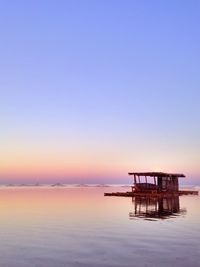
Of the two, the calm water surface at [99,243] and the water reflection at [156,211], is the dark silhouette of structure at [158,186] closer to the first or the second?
the water reflection at [156,211]

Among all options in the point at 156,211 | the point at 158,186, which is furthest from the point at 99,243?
the point at 158,186

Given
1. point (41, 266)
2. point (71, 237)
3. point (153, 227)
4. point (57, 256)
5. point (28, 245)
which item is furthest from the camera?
point (153, 227)

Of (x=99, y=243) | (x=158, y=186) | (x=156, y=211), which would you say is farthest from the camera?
(x=158, y=186)

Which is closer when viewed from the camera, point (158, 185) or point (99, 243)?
point (99, 243)

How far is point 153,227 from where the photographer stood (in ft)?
A: 106

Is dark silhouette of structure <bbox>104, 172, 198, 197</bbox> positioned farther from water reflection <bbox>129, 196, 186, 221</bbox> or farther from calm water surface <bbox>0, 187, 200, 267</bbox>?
calm water surface <bbox>0, 187, 200, 267</bbox>

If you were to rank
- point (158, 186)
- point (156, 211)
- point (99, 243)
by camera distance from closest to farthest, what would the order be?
point (99, 243)
point (156, 211)
point (158, 186)

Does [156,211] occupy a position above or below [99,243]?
above

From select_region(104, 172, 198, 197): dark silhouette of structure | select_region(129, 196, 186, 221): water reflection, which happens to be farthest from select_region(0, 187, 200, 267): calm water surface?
select_region(104, 172, 198, 197): dark silhouette of structure

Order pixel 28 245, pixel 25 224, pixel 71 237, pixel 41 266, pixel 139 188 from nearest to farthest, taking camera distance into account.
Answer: pixel 41 266 → pixel 28 245 → pixel 71 237 → pixel 25 224 → pixel 139 188

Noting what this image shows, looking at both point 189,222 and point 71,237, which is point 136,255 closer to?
point 71,237

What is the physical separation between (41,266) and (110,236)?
401 inches

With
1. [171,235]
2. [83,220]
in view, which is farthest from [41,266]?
[83,220]

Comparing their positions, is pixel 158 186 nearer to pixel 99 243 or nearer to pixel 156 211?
pixel 156 211
